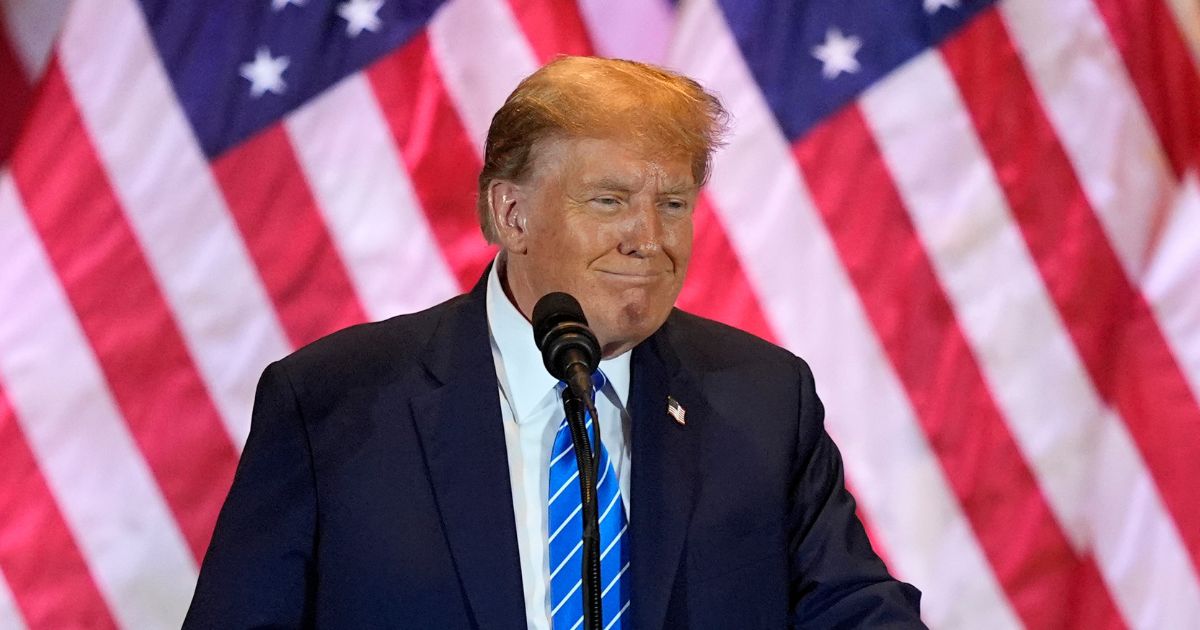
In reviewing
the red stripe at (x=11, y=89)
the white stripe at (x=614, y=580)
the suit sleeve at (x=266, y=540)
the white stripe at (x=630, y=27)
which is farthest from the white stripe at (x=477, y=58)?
the white stripe at (x=614, y=580)

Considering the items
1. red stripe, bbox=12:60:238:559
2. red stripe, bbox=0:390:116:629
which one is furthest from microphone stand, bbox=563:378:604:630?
red stripe, bbox=0:390:116:629

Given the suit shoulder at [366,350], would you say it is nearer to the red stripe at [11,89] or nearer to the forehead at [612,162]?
the forehead at [612,162]

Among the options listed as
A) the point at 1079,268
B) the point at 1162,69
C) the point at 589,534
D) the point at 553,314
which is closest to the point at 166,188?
the point at 553,314

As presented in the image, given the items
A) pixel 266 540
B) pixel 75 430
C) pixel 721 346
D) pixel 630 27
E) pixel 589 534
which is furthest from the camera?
pixel 630 27

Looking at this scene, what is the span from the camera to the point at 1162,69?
296cm

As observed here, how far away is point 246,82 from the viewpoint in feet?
9.48

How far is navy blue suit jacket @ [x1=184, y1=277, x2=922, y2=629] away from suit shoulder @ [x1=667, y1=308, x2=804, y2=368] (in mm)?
60

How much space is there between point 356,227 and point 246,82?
1.23 feet

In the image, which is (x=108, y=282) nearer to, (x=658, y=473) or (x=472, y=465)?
(x=472, y=465)

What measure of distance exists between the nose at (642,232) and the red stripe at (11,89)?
158 cm

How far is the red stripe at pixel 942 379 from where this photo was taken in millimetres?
2973

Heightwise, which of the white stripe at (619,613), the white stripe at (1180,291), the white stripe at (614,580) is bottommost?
the white stripe at (1180,291)

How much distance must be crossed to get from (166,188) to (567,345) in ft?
5.37

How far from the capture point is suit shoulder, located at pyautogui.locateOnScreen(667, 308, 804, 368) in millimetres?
2184
